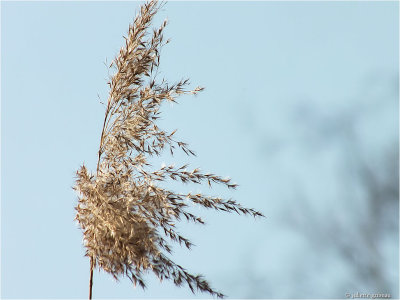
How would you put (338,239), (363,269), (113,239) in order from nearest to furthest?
1. (363,269)
2. (338,239)
3. (113,239)

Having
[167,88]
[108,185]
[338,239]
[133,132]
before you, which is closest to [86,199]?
[108,185]

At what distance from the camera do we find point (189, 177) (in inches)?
175

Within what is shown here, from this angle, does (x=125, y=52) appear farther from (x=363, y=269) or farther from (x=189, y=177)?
(x=363, y=269)

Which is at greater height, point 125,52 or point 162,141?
point 125,52

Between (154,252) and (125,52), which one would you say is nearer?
(154,252)

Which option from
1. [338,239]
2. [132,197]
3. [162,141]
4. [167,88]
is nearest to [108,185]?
[132,197]

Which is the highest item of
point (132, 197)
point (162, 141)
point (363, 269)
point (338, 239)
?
point (162, 141)

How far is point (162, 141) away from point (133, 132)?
21 cm

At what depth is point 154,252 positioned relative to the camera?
4.41 metres

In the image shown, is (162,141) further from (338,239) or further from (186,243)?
(338,239)

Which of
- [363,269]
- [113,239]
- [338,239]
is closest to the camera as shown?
[363,269]

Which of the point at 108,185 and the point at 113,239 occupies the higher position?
the point at 108,185

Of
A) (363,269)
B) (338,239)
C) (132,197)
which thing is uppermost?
(132,197)

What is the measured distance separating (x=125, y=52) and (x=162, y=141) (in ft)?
2.18
